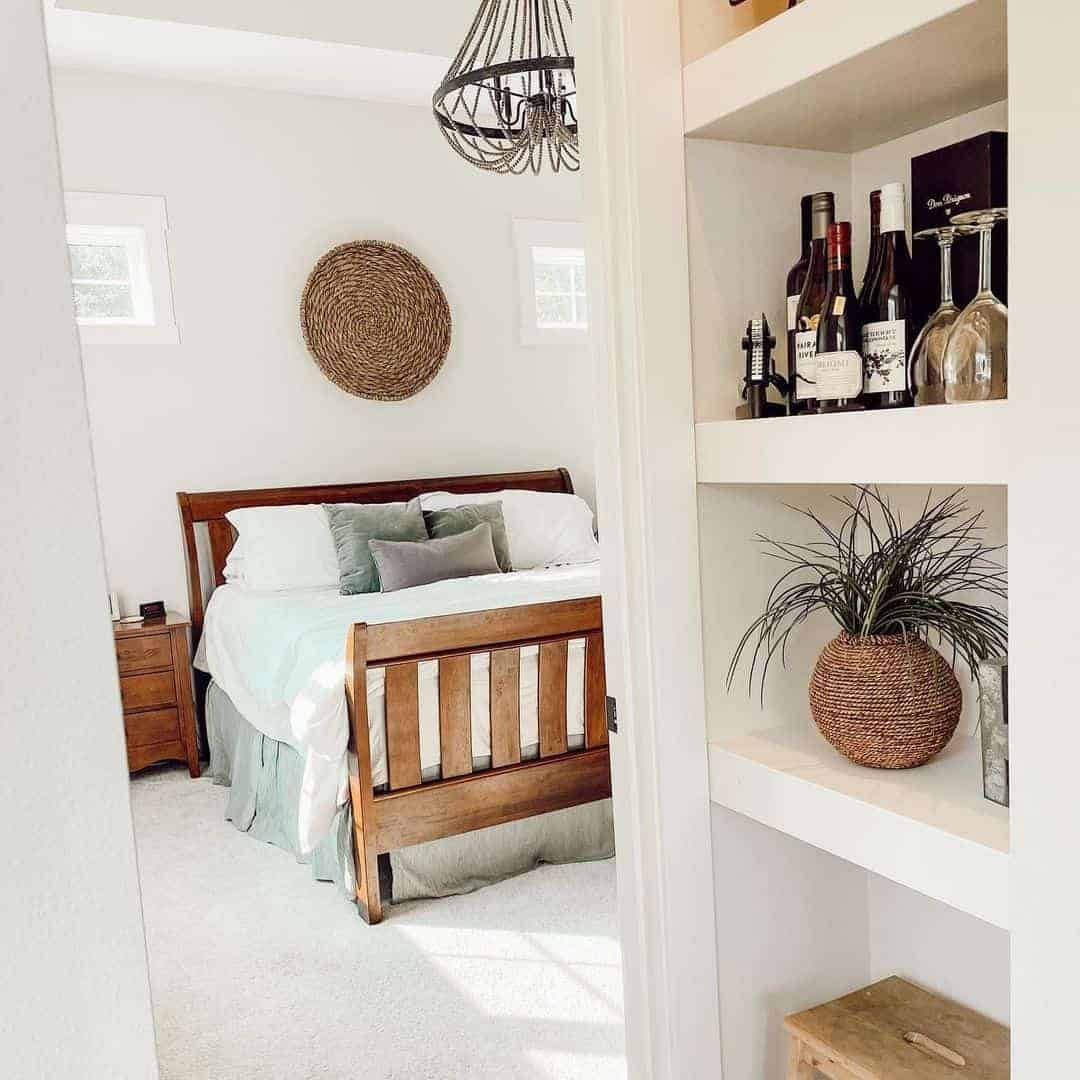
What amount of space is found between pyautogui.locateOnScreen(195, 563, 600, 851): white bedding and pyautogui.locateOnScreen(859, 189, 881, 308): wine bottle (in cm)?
175

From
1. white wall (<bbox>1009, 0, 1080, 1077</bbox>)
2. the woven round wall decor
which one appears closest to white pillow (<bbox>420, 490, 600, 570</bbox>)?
the woven round wall decor

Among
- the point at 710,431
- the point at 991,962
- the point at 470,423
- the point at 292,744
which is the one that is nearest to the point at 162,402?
the point at 470,423

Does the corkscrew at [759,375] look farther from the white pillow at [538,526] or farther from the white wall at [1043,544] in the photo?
the white pillow at [538,526]

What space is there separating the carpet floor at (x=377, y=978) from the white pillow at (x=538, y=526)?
1.74 metres

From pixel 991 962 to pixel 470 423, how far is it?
389 centimetres

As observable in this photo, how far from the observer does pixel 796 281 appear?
1527mm

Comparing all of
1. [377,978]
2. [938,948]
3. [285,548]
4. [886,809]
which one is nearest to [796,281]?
[886,809]

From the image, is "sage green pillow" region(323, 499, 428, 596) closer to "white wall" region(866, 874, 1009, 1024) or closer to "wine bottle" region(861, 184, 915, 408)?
"white wall" region(866, 874, 1009, 1024)

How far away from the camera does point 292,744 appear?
321cm

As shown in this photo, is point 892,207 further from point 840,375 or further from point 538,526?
point 538,526

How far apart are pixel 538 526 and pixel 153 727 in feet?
6.08

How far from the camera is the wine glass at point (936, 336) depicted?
1.26 meters

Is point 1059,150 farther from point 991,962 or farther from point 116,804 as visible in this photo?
point 991,962

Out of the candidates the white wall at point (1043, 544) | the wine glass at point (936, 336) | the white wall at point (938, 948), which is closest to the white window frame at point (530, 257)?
the white wall at point (938, 948)
